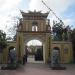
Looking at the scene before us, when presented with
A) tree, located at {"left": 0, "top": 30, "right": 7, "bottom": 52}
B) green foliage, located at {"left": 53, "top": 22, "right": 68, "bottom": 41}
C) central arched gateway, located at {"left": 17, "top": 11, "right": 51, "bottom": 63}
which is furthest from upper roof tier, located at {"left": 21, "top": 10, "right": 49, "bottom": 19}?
green foliage, located at {"left": 53, "top": 22, "right": 68, "bottom": 41}

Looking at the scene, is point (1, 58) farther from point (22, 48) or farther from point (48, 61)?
point (48, 61)

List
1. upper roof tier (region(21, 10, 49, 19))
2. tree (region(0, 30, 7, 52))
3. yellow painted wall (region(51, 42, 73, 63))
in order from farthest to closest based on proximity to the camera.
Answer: upper roof tier (region(21, 10, 49, 19)) → yellow painted wall (region(51, 42, 73, 63)) → tree (region(0, 30, 7, 52))

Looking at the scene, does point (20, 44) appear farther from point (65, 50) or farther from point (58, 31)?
point (58, 31)

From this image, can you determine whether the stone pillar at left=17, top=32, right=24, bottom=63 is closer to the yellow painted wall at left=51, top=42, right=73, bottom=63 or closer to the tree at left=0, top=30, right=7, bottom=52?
the tree at left=0, top=30, right=7, bottom=52

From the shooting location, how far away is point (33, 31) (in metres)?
38.1

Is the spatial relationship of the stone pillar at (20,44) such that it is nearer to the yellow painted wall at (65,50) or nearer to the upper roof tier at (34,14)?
the upper roof tier at (34,14)

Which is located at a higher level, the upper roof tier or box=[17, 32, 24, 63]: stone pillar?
the upper roof tier

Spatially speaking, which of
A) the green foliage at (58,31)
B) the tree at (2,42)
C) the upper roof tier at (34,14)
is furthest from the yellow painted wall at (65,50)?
the green foliage at (58,31)

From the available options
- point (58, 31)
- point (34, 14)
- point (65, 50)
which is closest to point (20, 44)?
point (34, 14)

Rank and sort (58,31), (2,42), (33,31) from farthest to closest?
1. (58,31)
2. (33,31)
3. (2,42)

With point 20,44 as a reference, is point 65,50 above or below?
below

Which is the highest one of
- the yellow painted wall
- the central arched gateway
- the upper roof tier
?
the upper roof tier

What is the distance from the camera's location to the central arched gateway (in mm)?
38031

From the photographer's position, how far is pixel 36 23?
3906cm
